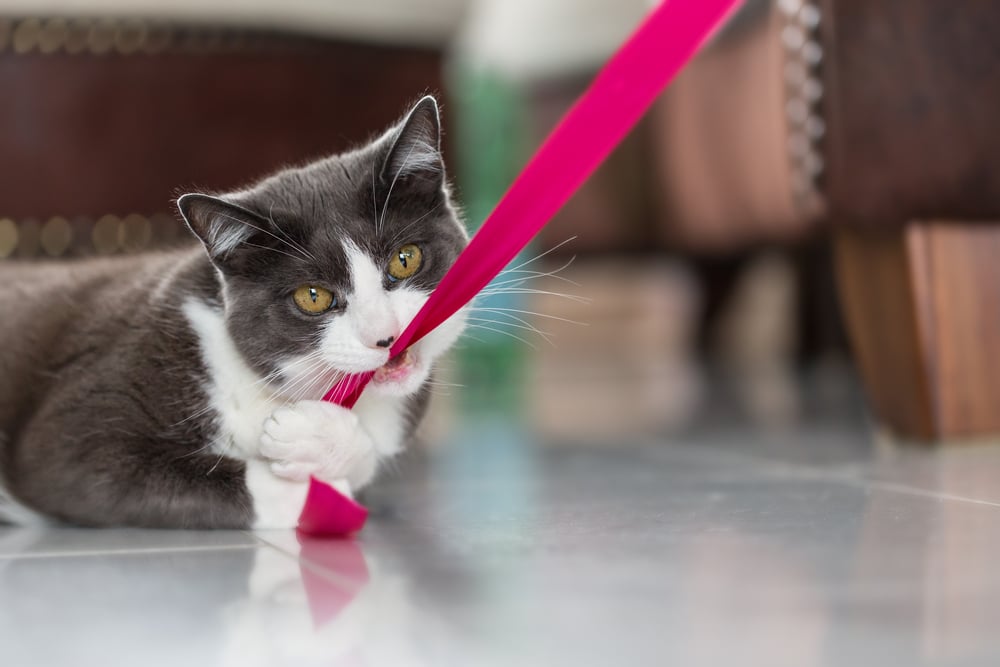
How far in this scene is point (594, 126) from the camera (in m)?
0.89

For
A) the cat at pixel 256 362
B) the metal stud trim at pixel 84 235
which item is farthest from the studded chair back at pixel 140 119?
the cat at pixel 256 362

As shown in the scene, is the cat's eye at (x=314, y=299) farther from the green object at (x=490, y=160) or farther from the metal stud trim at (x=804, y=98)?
the green object at (x=490, y=160)

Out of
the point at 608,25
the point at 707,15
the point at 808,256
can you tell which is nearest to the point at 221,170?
the point at 707,15

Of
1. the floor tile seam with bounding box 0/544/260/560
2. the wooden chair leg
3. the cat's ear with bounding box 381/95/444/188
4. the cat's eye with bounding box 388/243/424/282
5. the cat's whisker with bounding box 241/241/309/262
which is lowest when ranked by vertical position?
the wooden chair leg

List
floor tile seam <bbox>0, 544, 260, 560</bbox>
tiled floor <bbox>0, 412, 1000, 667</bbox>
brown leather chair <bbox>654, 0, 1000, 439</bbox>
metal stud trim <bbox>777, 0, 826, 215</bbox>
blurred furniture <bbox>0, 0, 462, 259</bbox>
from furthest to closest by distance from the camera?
blurred furniture <bbox>0, 0, 462, 259</bbox>
metal stud trim <bbox>777, 0, 826, 215</bbox>
brown leather chair <bbox>654, 0, 1000, 439</bbox>
floor tile seam <bbox>0, 544, 260, 560</bbox>
tiled floor <bbox>0, 412, 1000, 667</bbox>

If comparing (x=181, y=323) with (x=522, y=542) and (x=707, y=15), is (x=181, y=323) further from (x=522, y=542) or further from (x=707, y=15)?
(x=707, y=15)

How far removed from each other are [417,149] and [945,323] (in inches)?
36.0

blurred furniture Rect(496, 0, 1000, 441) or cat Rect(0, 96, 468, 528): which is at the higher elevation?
cat Rect(0, 96, 468, 528)

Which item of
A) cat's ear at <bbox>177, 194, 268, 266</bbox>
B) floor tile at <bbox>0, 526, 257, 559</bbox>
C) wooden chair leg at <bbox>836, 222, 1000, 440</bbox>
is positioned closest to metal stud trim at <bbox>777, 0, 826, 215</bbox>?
wooden chair leg at <bbox>836, 222, 1000, 440</bbox>

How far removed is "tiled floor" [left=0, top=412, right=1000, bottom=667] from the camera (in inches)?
27.3

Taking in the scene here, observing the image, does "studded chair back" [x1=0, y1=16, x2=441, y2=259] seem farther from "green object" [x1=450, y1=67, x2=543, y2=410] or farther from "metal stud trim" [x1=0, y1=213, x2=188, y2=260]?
"green object" [x1=450, y1=67, x2=543, y2=410]

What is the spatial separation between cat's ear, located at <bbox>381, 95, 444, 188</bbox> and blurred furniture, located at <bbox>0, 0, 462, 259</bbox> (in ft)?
2.71

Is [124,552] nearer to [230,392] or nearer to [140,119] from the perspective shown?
[230,392]

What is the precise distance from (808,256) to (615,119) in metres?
2.88
